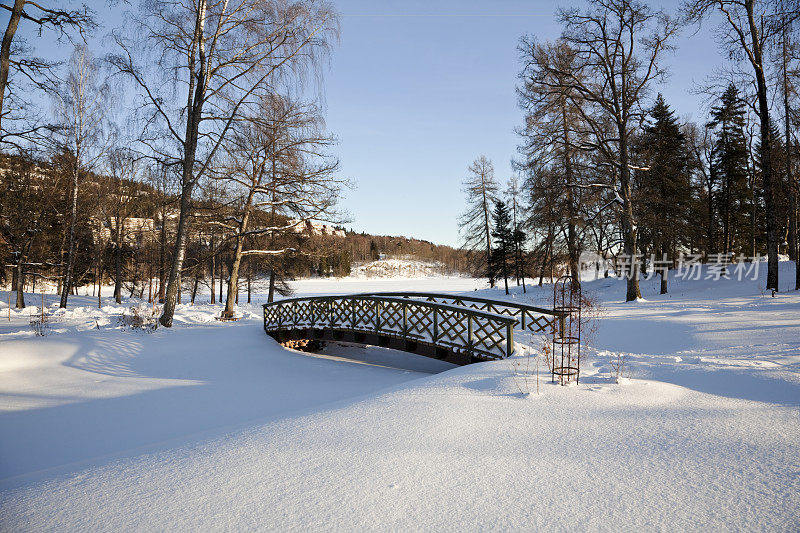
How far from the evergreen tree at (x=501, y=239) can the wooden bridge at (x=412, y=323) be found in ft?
69.7

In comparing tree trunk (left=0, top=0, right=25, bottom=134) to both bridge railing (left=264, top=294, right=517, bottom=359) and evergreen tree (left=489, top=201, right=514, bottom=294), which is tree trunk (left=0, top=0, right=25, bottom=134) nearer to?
bridge railing (left=264, top=294, right=517, bottom=359)

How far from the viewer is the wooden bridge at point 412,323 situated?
10438 millimetres

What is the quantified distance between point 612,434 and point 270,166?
16993 millimetres

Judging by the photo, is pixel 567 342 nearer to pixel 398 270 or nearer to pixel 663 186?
pixel 663 186

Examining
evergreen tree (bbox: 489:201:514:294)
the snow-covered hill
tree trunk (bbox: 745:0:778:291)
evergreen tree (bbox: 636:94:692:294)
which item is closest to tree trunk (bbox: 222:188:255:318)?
evergreen tree (bbox: 636:94:692:294)

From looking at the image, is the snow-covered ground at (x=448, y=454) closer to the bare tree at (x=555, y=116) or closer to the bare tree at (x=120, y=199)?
the bare tree at (x=555, y=116)

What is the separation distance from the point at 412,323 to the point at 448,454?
8.87 metres

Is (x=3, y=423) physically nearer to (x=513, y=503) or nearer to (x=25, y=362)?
(x=25, y=362)

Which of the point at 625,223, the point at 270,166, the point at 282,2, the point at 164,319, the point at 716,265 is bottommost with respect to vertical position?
the point at 164,319

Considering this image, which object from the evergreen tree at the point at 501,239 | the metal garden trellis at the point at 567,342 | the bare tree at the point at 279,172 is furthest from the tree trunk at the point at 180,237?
the evergreen tree at the point at 501,239

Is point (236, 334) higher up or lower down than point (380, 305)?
lower down

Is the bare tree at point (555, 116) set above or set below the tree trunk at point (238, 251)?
above

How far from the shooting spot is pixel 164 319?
13.7 metres

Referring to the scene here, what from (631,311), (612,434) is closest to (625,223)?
(631,311)
